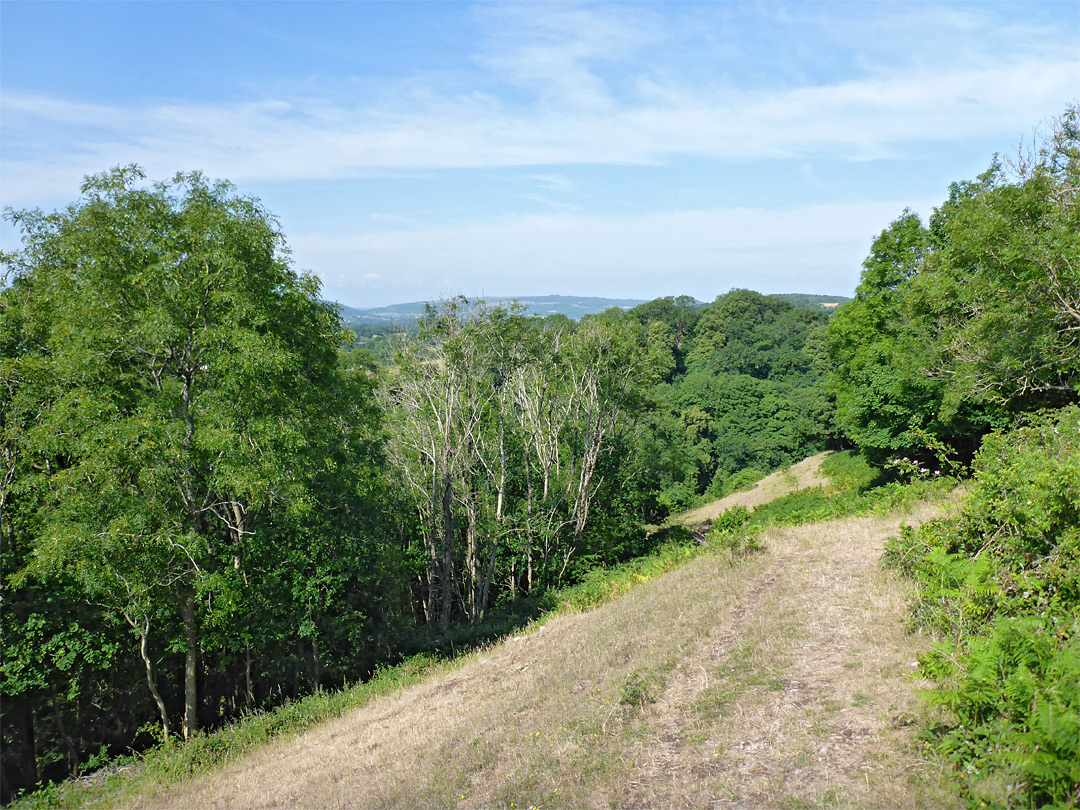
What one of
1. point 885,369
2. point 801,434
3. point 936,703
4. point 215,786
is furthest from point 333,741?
point 801,434

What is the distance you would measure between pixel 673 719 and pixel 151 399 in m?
11.9

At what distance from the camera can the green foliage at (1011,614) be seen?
4320mm

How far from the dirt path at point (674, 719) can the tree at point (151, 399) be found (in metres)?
4.41

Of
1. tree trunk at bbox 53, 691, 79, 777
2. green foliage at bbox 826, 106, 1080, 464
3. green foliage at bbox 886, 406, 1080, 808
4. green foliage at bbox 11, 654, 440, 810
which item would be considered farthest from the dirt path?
tree trunk at bbox 53, 691, 79, 777

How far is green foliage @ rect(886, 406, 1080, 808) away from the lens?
4.32 meters

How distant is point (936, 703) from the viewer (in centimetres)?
522

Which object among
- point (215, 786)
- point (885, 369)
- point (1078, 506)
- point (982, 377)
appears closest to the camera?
point (1078, 506)

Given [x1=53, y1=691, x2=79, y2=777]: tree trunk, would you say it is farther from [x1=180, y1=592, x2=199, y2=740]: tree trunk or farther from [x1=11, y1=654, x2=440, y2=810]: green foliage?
[x1=180, y1=592, x2=199, y2=740]: tree trunk

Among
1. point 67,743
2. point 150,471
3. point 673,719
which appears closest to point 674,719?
point 673,719

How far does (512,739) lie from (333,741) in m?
4.26

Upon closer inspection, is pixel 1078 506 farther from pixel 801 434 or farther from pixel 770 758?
pixel 801 434

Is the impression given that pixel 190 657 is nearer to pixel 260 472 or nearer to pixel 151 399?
pixel 260 472

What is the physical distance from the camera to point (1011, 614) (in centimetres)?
648

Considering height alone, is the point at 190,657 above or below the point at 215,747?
above
